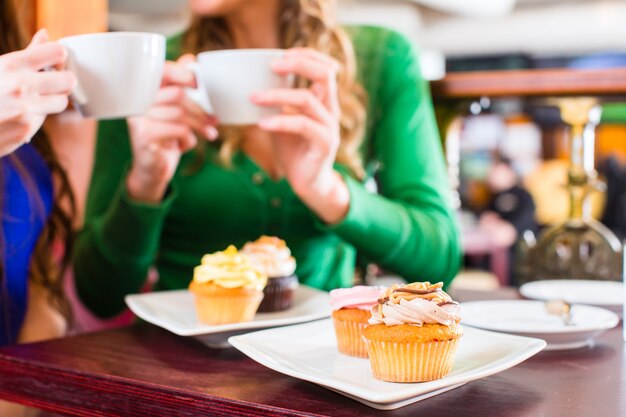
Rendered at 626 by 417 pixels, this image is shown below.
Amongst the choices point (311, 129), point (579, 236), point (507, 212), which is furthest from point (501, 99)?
point (507, 212)

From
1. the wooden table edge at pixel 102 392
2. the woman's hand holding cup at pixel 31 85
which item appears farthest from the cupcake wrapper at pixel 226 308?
the woman's hand holding cup at pixel 31 85

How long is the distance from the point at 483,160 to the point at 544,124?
2.47 feet

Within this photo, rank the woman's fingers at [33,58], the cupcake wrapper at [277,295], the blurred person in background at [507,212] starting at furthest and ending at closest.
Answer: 1. the blurred person in background at [507,212]
2. the cupcake wrapper at [277,295]
3. the woman's fingers at [33,58]

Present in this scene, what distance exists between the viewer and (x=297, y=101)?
1.21 metres

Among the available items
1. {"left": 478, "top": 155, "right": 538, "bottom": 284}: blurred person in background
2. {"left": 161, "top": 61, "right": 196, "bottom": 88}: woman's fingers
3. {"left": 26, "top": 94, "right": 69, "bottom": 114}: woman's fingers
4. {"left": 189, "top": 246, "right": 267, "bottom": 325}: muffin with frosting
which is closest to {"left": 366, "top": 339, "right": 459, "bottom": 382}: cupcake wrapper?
{"left": 189, "top": 246, "right": 267, "bottom": 325}: muffin with frosting

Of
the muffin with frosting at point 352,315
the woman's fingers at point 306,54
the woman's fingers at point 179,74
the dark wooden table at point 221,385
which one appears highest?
the woman's fingers at point 306,54

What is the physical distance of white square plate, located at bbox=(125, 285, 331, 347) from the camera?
1.03 m

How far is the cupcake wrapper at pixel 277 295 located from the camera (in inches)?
48.8

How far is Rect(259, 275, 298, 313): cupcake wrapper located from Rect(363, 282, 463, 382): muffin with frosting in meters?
0.37

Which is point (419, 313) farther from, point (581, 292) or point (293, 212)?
point (293, 212)

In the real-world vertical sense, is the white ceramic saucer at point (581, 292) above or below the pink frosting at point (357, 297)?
below

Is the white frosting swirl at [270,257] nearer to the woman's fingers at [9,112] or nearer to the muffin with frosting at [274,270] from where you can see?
the muffin with frosting at [274,270]

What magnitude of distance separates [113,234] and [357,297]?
631 mm

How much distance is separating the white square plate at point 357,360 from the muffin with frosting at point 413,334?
0.02 meters
